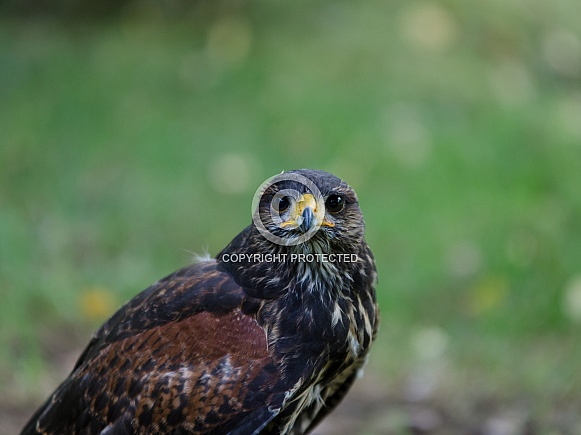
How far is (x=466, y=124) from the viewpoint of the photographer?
8.86m

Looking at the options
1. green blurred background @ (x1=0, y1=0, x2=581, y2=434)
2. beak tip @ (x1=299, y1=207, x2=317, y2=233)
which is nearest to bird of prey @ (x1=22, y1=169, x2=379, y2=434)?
beak tip @ (x1=299, y1=207, x2=317, y2=233)

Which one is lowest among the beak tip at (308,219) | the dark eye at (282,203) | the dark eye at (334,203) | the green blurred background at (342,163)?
the beak tip at (308,219)

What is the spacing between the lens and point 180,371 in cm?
375

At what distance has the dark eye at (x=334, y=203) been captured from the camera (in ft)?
12.3

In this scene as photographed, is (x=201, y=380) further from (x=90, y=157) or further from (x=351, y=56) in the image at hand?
(x=351, y=56)

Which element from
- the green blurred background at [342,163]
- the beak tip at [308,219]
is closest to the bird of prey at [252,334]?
the beak tip at [308,219]

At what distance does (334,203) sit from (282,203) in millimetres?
230

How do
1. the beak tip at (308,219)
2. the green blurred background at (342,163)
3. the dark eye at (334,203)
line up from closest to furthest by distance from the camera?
the beak tip at (308,219), the dark eye at (334,203), the green blurred background at (342,163)

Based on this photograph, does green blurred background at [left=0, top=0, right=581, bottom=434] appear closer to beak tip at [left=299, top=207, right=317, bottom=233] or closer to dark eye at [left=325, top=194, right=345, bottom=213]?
dark eye at [left=325, top=194, right=345, bottom=213]

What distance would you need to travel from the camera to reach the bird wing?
365cm

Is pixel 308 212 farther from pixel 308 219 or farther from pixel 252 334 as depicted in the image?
pixel 252 334

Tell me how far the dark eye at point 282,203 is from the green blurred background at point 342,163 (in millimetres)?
1929

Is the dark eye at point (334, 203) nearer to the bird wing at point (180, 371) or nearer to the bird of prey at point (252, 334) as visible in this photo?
the bird of prey at point (252, 334)

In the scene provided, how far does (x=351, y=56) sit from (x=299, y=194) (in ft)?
21.1
